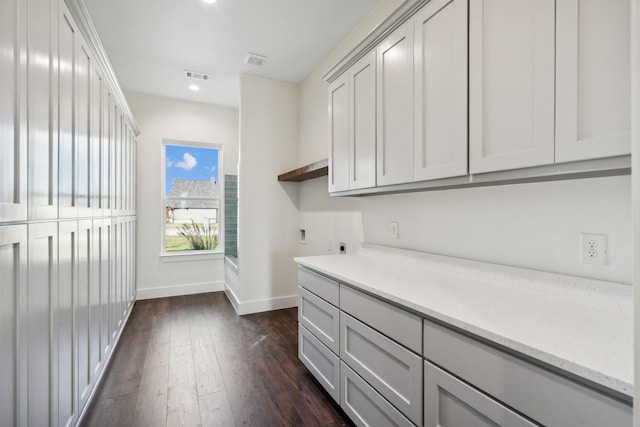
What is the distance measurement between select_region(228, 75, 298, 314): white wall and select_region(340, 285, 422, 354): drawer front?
2.12 meters

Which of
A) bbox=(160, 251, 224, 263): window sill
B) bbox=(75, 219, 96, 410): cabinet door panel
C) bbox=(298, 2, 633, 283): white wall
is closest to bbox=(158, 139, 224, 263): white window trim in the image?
bbox=(160, 251, 224, 263): window sill

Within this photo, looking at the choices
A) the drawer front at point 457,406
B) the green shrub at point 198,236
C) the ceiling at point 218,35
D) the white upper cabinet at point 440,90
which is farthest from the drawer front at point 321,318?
the green shrub at point 198,236

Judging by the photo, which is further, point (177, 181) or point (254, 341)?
point (177, 181)

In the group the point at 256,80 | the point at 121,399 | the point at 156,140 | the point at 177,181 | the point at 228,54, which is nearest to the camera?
the point at 121,399

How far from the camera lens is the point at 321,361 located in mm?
1961

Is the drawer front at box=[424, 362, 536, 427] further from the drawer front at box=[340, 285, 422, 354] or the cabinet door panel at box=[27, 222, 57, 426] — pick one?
the cabinet door panel at box=[27, 222, 57, 426]

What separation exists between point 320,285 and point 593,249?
141 centimetres

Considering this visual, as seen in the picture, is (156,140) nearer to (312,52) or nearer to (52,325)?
(312,52)

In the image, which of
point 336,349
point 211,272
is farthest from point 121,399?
point 211,272

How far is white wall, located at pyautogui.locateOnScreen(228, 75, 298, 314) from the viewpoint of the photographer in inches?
140

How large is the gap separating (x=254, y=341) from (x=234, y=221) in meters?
2.39

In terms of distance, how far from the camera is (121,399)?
1.93 meters

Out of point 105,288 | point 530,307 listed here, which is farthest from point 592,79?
point 105,288

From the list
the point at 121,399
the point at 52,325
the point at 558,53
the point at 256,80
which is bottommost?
the point at 121,399
